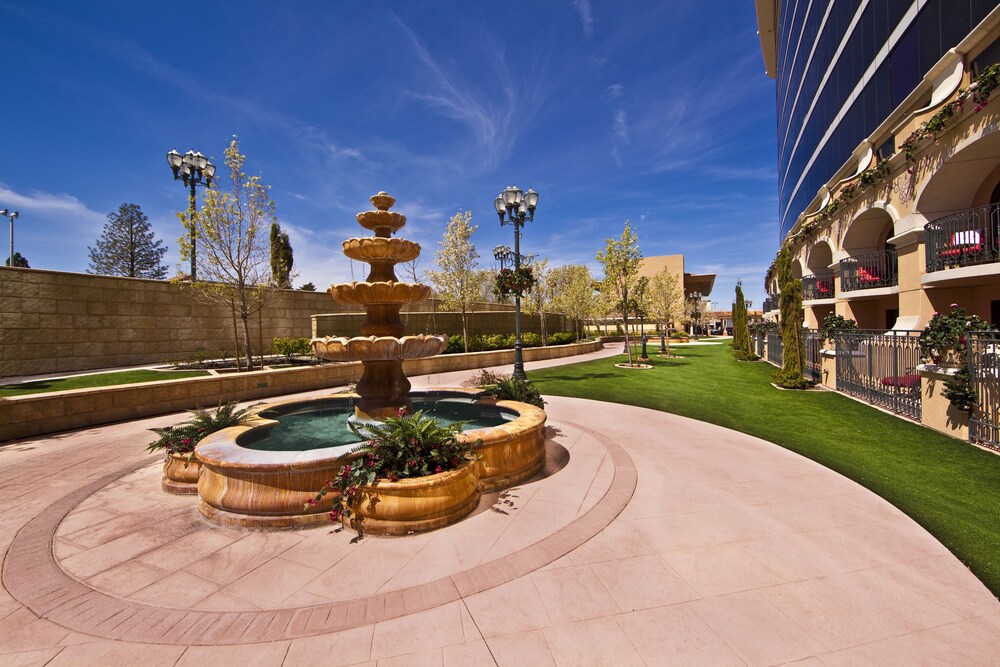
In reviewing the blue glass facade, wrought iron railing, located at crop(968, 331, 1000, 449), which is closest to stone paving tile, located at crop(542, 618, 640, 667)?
wrought iron railing, located at crop(968, 331, 1000, 449)

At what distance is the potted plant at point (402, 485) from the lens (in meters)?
4.59

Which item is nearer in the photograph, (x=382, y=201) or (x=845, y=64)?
(x=382, y=201)

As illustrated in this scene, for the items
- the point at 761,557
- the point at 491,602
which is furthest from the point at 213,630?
the point at 761,557

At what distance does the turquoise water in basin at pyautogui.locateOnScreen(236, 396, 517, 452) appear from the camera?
6488mm

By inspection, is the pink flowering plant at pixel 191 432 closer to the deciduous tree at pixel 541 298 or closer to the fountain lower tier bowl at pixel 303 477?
the fountain lower tier bowl at pixel 303 477

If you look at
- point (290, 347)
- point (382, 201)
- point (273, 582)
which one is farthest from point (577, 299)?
point (273, 582)

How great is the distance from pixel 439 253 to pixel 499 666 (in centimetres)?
2265

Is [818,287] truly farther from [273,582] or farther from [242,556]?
[242,556]

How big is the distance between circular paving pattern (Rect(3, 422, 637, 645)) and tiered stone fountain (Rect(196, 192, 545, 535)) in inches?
45.6

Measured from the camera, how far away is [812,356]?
1712cm

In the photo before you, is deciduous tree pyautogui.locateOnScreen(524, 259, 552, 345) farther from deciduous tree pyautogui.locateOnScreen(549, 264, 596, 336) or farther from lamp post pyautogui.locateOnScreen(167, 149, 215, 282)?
lamp post pyautogui.locateOnScreen(167, 149, 215, 282)

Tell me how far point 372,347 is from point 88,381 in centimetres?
1291

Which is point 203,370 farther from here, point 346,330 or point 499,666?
point 499,666

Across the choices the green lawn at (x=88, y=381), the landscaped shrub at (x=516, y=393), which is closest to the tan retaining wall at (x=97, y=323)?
the green lawn at (x=88, y=381)
